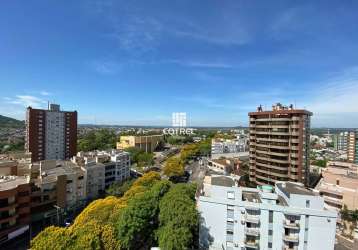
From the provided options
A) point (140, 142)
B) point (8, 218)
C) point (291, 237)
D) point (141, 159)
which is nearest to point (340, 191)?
point (291, 237)

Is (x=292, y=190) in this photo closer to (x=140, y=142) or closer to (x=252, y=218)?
(x=252, y=218)

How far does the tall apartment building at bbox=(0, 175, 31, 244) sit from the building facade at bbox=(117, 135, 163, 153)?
50.0 metres

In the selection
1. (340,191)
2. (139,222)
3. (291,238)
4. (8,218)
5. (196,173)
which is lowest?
(196,173)

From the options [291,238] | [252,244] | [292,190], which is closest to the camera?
[291,238]

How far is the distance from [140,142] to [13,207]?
183 ft

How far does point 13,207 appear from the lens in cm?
2278

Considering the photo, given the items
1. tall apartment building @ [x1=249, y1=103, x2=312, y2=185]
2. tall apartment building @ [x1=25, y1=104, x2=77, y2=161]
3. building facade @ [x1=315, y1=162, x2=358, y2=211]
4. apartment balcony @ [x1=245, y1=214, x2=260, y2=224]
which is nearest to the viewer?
apartment balcony @ [x1=245, y1=214, x2=260, y2=224]

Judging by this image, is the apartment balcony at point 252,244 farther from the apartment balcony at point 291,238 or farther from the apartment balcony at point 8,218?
the apartment balcony at point 8,218

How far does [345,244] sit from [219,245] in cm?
1529

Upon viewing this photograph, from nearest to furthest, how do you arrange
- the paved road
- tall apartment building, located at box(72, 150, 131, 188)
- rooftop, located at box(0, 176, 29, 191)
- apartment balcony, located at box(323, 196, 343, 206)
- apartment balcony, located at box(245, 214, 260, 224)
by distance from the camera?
apartment balcony, located at box(245, 214, 260, 224) < rooftop, located at box(0, 176, 29, 191) < apartment balcony, located at box(323, 196, 343, 206) < tall apartment building, located at box(72, 150, 131, 188) < the paved road

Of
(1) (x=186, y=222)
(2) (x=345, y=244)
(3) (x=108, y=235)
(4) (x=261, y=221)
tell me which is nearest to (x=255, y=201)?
(4) (x=261, y=221)

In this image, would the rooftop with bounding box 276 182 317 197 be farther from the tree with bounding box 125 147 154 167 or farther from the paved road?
the tree with bounding box 125 147 154 167

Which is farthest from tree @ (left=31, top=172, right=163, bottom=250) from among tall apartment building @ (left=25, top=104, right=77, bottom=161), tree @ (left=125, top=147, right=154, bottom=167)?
tall apartment building @ (left=25, top=104, right=77, bottom=161)

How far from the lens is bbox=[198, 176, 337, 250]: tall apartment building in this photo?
17.2m
